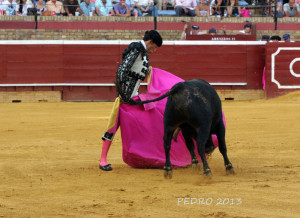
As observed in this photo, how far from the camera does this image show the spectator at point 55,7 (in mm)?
12172

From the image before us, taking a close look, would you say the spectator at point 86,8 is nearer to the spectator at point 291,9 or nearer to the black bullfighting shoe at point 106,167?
the spectator at point 291,9

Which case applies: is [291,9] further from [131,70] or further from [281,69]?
[131,70]

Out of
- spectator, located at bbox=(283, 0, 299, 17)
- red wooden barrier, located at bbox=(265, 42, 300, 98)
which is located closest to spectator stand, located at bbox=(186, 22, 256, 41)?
red wooden barrier, located at bbox=(265, 42, 300, 98)

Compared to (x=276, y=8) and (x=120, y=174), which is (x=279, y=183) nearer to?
(x=120, y=174)

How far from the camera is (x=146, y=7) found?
41.3 ft

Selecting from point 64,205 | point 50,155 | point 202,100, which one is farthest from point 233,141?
point 64,205

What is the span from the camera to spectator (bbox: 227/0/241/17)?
42.1ft

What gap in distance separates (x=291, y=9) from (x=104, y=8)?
3959 mm

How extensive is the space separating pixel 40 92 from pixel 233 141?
235 inches

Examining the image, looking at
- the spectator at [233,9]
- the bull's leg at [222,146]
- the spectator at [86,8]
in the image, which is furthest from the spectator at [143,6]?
the bull's leg at [222,146]

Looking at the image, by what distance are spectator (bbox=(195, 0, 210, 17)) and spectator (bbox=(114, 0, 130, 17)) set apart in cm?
141

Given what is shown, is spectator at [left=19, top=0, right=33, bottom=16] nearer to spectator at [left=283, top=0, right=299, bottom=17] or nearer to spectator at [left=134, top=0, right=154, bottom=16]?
spectator at [left=134, top=0, right=154, bottom=16]

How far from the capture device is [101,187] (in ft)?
12.7

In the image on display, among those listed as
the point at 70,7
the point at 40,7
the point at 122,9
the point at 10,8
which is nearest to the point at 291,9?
the point at 122,9
